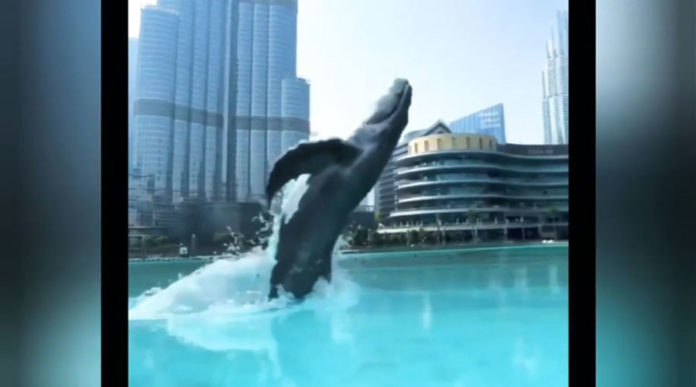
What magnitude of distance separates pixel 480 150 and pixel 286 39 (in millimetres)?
516

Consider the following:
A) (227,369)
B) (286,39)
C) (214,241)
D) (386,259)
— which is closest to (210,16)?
(286,39)

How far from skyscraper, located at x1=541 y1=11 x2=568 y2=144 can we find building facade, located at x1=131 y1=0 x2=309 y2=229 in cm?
56

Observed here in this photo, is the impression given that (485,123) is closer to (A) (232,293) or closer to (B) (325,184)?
(B) (325,184)

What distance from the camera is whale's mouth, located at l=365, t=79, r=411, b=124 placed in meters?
1.21

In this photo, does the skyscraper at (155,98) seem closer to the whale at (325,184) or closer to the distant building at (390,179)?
the whale at (325,184)

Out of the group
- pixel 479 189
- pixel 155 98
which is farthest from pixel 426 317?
pixel 155 98

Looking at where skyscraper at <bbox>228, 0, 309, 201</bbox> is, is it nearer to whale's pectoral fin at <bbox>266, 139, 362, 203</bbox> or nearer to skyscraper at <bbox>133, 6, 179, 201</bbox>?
whale's pectoral fin at <bbox>266, 139, 362, 203</bbox>

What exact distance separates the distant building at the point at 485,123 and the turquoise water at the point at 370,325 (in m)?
0.28

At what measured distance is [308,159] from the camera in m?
1.21

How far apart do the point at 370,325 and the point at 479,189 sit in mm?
405

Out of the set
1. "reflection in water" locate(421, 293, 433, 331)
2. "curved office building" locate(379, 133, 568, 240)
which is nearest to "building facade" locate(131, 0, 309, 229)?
"curved office building" locate(379, 133, 568, 240)
